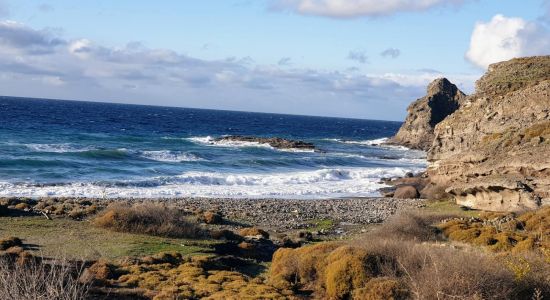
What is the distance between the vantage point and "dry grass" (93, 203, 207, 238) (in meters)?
21.0

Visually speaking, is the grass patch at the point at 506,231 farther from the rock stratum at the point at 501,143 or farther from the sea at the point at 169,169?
the sea at the point at 169,169

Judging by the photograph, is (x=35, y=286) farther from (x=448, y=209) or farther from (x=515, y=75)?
(x=515, y=75)

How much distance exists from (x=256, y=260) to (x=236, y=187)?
25090 millimetres

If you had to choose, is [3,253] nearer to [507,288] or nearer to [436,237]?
[507,288]

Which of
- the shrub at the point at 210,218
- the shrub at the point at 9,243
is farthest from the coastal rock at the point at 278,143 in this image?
the shrub at the point at 9,243

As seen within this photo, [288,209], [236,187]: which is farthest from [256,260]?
[236,187]

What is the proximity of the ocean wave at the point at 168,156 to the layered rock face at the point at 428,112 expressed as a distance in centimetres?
4749

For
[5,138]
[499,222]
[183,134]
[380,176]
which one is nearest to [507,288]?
[499,222]

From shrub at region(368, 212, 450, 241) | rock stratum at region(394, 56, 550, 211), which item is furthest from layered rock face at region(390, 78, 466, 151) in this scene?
shrub at region(368, 212, 450, 241)

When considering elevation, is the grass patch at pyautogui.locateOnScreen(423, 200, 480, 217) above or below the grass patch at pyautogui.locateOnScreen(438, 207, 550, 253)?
below

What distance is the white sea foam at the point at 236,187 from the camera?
37.0 meters

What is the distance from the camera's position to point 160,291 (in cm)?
1325

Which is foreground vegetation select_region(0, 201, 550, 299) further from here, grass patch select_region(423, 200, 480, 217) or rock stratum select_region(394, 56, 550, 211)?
rock stratum select_region(394, 56, 550, 211)

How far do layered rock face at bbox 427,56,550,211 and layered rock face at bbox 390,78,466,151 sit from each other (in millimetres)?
53560
